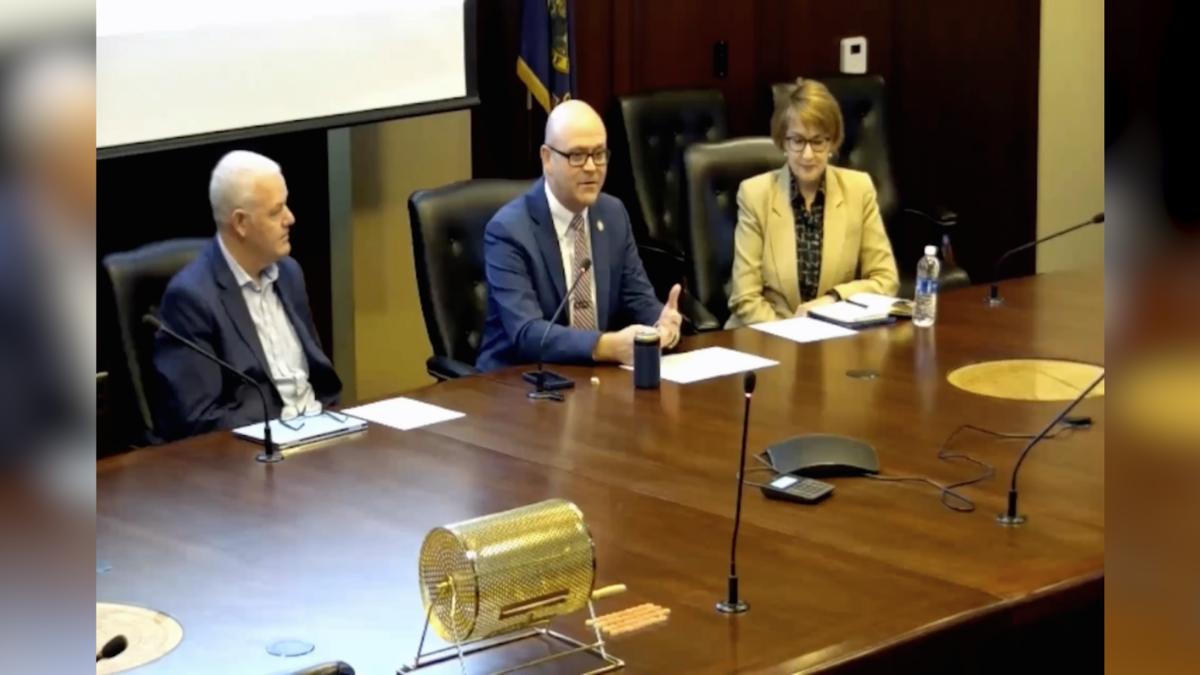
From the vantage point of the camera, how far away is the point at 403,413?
292 cm

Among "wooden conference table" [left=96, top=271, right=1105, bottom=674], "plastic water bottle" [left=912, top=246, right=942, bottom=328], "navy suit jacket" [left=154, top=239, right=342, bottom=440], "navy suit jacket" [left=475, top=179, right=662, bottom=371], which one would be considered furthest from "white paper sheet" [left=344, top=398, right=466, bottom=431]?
"plastic water bottle" [left=912, top=246, right=942, bottom=328]

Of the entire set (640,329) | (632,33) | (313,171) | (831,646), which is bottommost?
(831,646)

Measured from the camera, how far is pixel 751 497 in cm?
240

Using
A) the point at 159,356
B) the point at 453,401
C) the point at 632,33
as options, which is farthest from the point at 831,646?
the point at 632,33

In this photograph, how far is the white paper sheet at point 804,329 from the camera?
11.6 ft

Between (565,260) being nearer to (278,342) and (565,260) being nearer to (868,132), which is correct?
(278,342)

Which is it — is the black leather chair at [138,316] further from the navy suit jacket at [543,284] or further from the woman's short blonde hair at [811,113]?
the woman's short blonde hair at [811,113]

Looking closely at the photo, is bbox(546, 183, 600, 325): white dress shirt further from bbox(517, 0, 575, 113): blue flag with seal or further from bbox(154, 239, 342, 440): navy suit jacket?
bbox(517, 0, 575, 113): blue flag with seal

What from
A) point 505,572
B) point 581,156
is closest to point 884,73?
point 581,156

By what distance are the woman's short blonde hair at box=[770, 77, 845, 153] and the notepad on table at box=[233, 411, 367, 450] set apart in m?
1.70

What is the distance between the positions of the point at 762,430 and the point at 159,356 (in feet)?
4.04

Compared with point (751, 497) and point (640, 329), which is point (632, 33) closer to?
point (640, 329)

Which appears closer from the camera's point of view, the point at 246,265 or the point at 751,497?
Result: the point at 751,497

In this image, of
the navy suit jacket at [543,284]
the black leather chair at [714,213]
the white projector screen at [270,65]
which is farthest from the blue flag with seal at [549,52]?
the navy suit jacket at [543,284]
